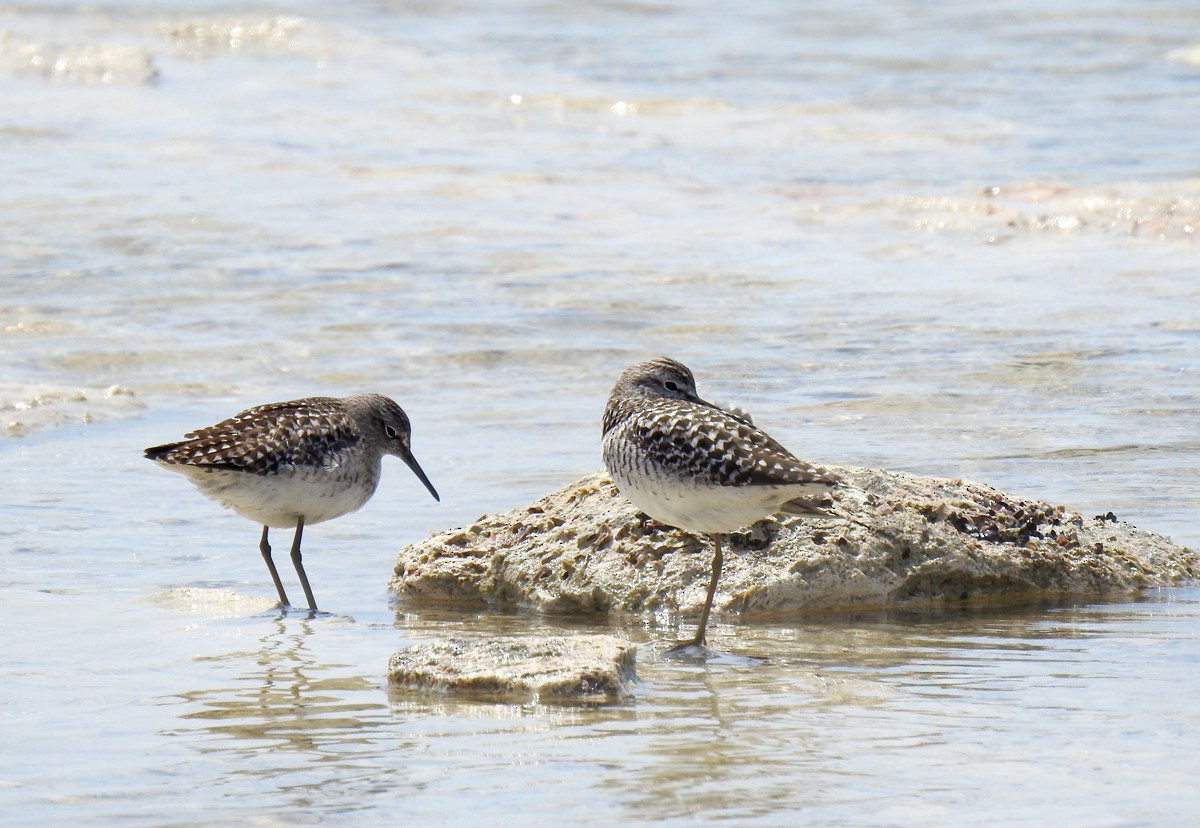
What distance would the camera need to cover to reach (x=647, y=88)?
23.5 metres

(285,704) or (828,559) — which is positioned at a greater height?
(828,559)

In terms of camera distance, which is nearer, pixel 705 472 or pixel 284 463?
pixel 705 472

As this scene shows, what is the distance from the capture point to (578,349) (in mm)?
12430

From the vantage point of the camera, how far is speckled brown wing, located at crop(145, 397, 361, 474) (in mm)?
7172

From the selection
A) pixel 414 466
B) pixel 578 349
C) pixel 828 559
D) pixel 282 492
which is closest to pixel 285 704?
pixel 282 492

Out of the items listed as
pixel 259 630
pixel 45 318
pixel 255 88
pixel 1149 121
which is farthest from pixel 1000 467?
pixel 255 88

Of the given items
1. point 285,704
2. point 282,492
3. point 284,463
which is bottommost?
point 285,704

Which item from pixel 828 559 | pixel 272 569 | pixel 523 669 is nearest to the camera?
pixel 523 669

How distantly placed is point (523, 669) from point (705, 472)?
3.67 ft

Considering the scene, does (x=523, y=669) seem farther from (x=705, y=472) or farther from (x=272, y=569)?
(x=272, y=569)

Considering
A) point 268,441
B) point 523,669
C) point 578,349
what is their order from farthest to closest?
1. point 578,349
2. point 268,441
3. point 523,669

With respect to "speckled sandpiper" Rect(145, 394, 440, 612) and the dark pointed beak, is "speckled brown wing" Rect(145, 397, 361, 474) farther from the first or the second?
the dark pointed beak

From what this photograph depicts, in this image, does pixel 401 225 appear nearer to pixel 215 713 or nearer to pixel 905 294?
pixel 905 294

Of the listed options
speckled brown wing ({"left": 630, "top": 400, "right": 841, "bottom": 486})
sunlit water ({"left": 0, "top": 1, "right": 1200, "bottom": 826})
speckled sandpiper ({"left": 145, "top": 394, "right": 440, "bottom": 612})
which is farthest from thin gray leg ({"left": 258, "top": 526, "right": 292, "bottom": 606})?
speckled brown wing ({"left": 630, "top": 400, "right": 841, "bottom": 486})
